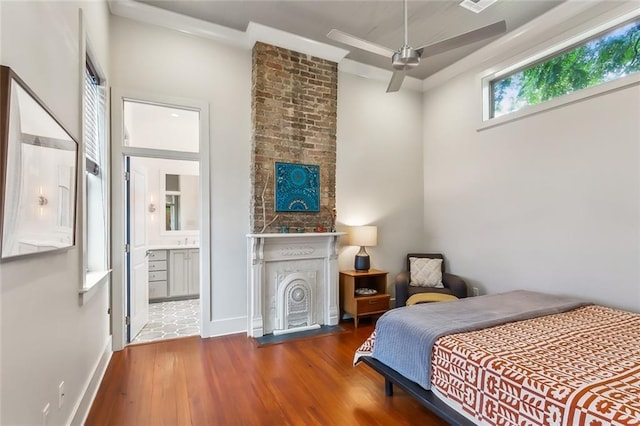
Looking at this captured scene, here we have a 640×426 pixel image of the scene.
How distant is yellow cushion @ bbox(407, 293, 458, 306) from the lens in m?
3.74

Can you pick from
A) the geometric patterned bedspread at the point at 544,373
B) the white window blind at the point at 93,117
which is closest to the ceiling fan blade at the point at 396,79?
the geometric patterned bedspread at the point at 544,373

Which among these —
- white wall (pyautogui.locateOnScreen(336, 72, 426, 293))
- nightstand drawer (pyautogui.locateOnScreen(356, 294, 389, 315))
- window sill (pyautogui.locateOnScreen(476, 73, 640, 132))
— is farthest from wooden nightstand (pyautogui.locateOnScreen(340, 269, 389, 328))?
window sill (pyautogui.locateOnScreen(476, 73, 640, 132))

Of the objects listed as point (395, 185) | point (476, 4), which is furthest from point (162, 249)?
point (476, 4)

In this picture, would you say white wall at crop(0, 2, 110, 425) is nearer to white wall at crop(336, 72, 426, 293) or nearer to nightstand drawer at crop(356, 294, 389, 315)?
nightstand drawer at crop(356, 294, 389, 315)

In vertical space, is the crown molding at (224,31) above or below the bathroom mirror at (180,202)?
above

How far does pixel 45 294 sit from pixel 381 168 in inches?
160

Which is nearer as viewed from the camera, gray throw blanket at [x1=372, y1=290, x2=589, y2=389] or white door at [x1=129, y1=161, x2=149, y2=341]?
gray throw blanket at [x1=372, y1=290, x2=589, y2=389]

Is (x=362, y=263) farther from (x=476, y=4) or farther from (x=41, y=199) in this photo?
(x=41, y=199)

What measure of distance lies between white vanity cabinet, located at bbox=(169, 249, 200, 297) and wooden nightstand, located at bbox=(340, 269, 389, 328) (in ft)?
9.04

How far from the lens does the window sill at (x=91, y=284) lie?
208 centimetres

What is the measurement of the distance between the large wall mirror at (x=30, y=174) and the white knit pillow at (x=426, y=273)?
382cm

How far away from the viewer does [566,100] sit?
3205 mm

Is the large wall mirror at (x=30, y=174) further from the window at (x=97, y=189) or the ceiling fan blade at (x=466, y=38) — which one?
the ceiling fan blade at (x=466, y=38)

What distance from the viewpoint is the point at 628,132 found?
2785 mm
